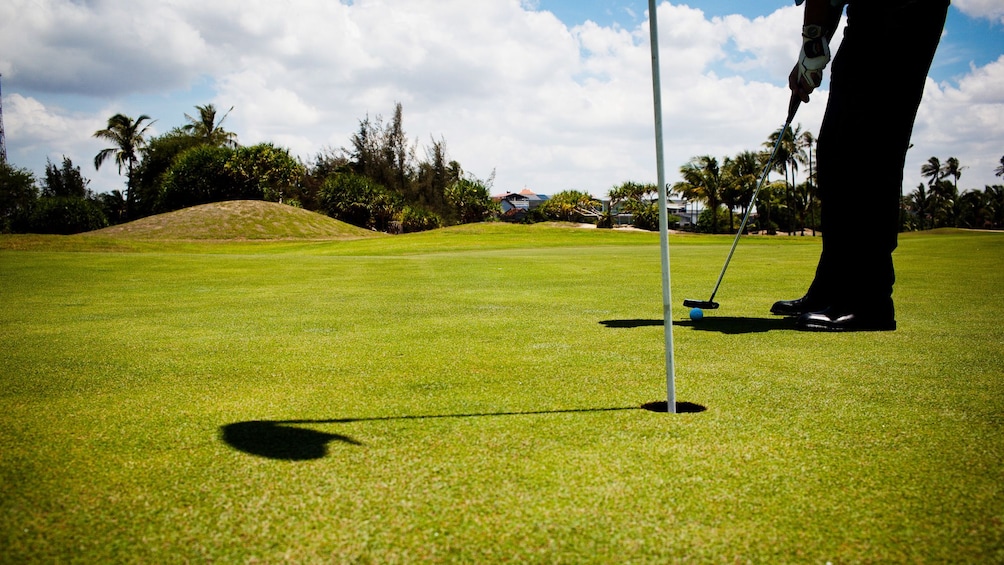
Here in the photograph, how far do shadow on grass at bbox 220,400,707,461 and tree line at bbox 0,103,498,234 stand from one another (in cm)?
6251

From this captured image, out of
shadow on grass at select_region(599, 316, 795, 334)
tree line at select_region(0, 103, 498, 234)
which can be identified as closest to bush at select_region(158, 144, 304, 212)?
tree line at select_region(0, 103, 498, 234)

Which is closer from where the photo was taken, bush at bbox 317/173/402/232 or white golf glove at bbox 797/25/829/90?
white golf glove at bbox 797/25/829/90

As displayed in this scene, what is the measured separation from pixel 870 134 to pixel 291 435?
5.24 m

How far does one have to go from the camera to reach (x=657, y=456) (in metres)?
2.32

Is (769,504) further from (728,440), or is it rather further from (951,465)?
(951,465)

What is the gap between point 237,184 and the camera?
198ft

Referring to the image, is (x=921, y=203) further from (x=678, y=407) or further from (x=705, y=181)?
(x=678, y=407)

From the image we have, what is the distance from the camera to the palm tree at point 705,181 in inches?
3556

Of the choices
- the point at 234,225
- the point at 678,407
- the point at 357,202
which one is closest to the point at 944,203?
the point at 357,202

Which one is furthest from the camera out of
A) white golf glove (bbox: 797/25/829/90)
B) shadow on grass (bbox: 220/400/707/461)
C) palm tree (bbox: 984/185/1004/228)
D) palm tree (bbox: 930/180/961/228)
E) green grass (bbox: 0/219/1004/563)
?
palm tree (bbox: 930/180/961/228)

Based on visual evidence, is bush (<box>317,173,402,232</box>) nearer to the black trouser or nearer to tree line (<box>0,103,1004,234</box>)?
tree line (<box>0,103,1004,234</box>)

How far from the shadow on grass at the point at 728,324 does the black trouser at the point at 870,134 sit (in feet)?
1.69

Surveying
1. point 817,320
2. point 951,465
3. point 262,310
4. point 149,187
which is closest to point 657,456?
point 951,465

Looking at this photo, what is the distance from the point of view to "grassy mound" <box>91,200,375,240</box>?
47.0 metres
